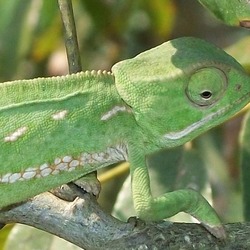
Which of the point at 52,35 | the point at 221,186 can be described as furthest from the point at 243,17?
the point at 221,186

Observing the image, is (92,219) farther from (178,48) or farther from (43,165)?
(178,48)

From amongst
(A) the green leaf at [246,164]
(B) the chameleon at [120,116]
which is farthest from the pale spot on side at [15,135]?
(A) the green leaf at [246,164]

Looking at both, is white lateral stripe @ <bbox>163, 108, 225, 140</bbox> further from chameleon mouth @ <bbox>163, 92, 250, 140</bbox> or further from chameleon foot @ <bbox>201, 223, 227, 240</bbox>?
chameleon foot @ <bbox>201, 223, 227, 240</bbox>

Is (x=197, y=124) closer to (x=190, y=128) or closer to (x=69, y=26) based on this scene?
(x=190, y=128)

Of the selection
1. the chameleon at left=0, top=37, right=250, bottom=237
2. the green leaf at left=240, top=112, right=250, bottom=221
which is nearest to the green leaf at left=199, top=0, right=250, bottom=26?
the chameleon at left=0, top=37, right=250, bottom=237

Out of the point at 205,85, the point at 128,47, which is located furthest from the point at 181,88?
the point at 128,47

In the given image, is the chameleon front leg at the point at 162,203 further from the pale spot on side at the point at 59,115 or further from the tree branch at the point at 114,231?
the pale spot on side at the point at 59,115
